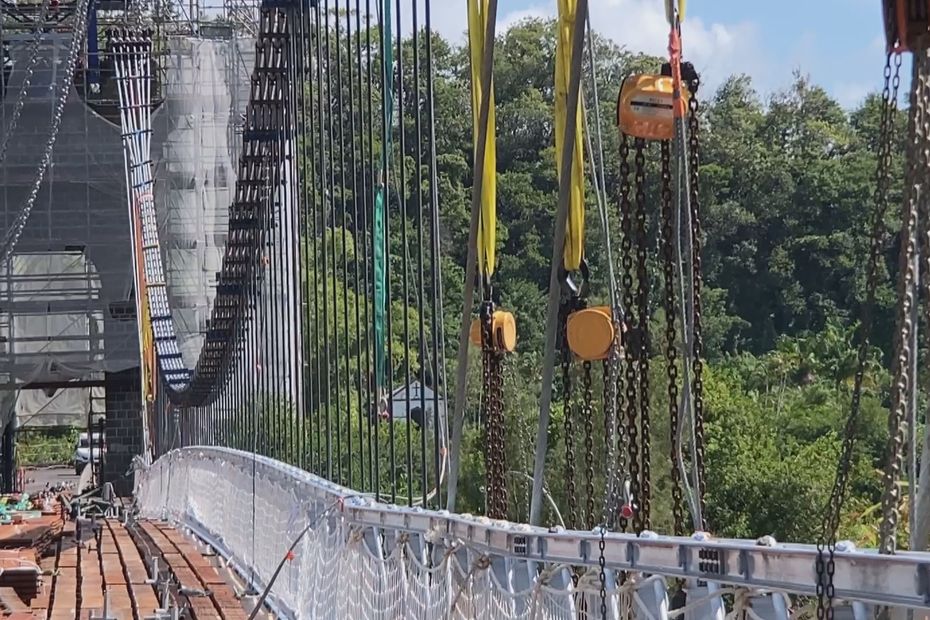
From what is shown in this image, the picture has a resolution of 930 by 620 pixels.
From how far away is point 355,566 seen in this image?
23.9 ft

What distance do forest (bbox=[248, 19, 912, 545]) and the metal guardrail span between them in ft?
41.6

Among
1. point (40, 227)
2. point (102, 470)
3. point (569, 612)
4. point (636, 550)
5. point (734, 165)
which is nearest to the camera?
point (636, 550)

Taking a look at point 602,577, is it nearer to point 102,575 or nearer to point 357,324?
point 357,324

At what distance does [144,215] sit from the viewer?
28.6 meters

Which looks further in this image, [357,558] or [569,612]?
[357,558]

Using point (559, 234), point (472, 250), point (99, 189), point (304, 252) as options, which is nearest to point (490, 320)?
point (472, 250)

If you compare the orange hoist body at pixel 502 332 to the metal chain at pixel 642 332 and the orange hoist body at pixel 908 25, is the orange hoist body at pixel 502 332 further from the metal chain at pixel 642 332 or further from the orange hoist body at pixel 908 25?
the orange hoist body at pixel 908 25

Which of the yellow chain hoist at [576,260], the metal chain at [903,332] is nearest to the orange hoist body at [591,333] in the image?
the yellow chain hoist at [576,260]

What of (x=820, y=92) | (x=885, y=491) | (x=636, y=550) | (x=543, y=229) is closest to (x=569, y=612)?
(x=636, y=550)

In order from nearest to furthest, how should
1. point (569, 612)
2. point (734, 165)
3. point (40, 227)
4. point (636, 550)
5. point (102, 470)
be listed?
point (636, 550), point (569, 612), point (40, 227), point (102, 470), point (734, 165)

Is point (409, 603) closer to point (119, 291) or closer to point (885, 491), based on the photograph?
point (885, 491)

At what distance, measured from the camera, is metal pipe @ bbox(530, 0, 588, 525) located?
561cm

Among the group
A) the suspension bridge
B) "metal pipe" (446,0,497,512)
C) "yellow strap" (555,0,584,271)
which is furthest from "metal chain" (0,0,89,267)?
"metal pipe" (446,0,497,512)

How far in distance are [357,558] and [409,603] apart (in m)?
0.92
